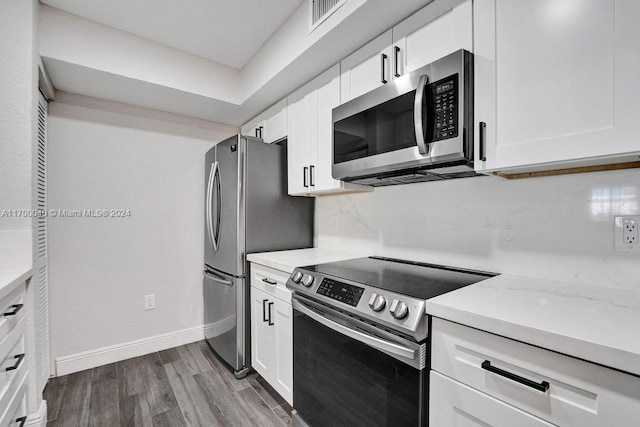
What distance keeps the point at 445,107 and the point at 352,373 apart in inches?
44.8

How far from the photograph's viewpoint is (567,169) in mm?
1192

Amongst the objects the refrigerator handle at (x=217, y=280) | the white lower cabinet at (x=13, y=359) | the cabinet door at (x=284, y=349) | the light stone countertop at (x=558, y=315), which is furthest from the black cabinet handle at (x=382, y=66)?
the white lower cabinet at (x=13, y=359)

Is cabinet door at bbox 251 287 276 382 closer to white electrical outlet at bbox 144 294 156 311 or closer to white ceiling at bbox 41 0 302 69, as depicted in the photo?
white electrical outlet at bbox 144 294 156 311

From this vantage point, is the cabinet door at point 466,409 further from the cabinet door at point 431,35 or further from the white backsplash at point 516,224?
the cabinet door at point 431,35

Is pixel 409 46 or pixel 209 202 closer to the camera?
pixel 409 46

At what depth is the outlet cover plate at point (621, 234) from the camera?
1.05 metres

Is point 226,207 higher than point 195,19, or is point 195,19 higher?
point 195,19

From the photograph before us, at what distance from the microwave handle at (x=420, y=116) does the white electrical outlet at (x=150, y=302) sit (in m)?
2.58

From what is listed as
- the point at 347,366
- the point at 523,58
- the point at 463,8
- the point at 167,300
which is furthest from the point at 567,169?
the point at 167,300

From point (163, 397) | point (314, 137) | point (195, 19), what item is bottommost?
point (163, 397)

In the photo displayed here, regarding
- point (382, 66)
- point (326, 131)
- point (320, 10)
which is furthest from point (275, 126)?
point (382, 66)

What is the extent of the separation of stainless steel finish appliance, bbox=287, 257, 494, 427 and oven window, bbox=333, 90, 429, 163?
615 mm

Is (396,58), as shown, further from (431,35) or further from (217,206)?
(217,206)

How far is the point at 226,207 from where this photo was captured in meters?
2.34
